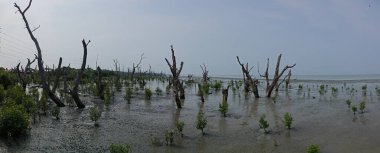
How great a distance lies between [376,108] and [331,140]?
9.66 m

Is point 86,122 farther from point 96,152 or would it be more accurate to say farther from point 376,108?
point 376,108

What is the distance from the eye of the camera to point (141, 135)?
14453 mm

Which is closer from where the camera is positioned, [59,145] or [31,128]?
[59,145]

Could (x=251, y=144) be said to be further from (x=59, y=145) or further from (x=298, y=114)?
(x=298, y=114)

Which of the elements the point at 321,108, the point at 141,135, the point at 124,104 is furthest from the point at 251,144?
the point at 124,104

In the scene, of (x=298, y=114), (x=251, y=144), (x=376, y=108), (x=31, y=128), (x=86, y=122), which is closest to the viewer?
(x=251, y=144)

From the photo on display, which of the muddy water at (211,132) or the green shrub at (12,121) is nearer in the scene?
the green shrub at (12,121)

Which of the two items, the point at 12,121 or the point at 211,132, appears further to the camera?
the point at 211,132

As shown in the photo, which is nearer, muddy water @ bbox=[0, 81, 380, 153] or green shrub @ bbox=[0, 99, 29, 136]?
green shrub @ bbox=[0, 99, 29, 136]

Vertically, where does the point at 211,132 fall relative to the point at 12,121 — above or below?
below

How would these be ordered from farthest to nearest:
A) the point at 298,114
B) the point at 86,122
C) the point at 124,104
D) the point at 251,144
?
1. the point at 124,104
2. the point at 298,114
3. the point at 86,122
4. the point at 251,144

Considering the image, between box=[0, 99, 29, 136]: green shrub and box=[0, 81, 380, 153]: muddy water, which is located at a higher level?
box=[0, 99, 29, 136]: green shrub

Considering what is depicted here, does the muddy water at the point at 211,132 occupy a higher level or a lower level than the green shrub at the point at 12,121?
lower

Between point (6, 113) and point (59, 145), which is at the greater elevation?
point (6, 113)
